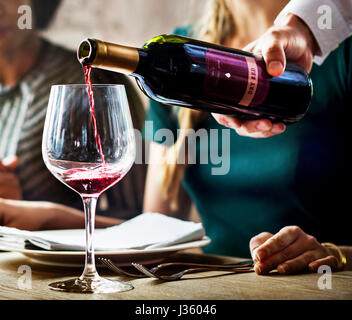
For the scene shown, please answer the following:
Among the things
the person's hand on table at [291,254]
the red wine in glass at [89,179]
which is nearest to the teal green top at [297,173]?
the person's hand on table at [291,254]

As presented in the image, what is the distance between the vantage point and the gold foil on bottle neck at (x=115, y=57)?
616 millimetres

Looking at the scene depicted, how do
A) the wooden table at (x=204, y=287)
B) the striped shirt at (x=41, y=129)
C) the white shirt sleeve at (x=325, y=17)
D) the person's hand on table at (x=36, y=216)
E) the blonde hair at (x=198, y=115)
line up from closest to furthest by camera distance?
the wooden table at (x=204, y=287)
the white shirt sleeve at (x=325, y=17)
the person's hand on table at (x=36, y=216)
the blonde hair at (x=198, y=115)
the striped shirt at (x=41, y=129)

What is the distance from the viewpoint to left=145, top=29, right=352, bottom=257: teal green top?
1291 millimetres

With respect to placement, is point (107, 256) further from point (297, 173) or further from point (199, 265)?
point (297, 173)

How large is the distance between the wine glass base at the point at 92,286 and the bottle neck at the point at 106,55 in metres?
0.25

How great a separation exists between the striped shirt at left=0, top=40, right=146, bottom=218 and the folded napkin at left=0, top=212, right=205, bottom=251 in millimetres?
1220

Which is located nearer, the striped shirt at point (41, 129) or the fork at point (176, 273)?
the fork at point (176, 273)

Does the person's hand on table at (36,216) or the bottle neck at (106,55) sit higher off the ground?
the bottle neck at (106,55)

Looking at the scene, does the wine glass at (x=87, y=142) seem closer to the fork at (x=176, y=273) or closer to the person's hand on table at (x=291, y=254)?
the fork at (x=176, y=273)

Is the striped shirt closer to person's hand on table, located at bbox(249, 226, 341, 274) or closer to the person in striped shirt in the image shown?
the person in striped shirt

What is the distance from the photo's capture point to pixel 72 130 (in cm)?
64

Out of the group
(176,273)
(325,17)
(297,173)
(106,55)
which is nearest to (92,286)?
(176,273)

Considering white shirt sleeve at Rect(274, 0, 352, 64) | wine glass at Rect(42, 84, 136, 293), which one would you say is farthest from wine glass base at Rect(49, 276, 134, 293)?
white shirt sleeve at Rect(274, 0, 352, 64)

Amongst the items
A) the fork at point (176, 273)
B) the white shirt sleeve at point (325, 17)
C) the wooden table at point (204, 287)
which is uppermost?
the white shirt sleeve at point (325, 17)
